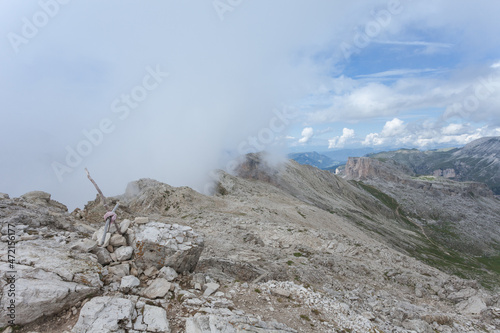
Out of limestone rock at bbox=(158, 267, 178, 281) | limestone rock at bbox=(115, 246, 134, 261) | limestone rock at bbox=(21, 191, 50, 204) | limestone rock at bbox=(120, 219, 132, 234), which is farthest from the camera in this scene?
limestone rock at bbox=(21, 191, 50, 204)

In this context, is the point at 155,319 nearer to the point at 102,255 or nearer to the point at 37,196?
the point at 102,255

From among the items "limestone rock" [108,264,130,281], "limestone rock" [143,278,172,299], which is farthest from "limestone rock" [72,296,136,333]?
"limestone rock" [108,264,130,281]

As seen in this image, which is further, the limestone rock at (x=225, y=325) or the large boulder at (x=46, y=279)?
the limestone rock at (x=225, y=325)

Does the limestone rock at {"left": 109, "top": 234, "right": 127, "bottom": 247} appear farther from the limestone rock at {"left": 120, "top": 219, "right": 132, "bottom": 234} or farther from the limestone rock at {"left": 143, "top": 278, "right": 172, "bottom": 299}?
the limestone rock at {"left": 143, "top": 278, "right": 172, "bottom": 299}

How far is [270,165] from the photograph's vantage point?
5886 inches

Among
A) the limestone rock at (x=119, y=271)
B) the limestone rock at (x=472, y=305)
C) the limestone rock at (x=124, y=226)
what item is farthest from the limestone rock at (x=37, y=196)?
the limestone rock at (x=472, y=305)

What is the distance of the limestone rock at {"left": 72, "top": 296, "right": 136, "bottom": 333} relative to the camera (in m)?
9.02

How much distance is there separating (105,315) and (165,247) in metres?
4.63

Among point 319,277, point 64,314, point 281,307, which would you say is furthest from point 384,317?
point 64,314

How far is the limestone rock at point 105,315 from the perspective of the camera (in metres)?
9.02

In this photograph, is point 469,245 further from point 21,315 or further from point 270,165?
point 21,315

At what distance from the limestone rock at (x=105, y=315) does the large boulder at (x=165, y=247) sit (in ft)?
9.94

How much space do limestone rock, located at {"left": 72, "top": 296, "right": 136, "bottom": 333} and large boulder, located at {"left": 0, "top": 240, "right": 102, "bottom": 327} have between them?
0.88 m

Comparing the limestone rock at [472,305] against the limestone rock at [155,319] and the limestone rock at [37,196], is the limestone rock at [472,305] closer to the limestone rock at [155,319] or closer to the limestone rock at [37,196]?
the limestone rock at [155,319]
